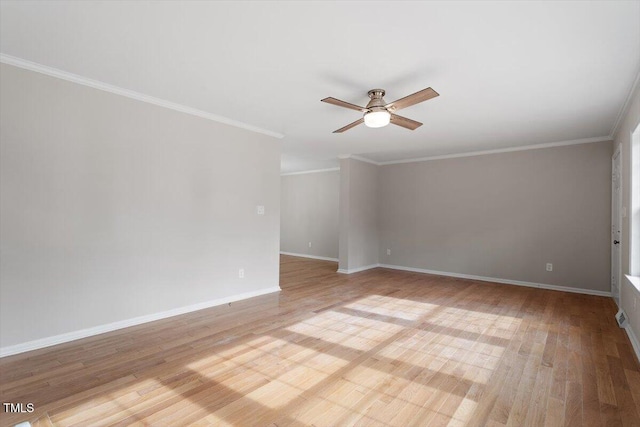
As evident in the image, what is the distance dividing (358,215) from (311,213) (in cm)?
208

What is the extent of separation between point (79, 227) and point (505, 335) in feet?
13.6

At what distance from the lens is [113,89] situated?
3021mm

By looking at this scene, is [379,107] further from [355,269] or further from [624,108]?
[355,269]

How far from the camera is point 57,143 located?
271 centimetres

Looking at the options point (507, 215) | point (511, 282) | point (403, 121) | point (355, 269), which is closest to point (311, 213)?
point (355, 269)

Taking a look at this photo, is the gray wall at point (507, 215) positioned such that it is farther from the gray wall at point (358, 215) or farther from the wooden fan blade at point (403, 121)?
the wooden fan blade at point (403, 121)

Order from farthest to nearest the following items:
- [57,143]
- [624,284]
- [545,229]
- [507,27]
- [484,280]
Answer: [484,280]
[545,229]
[624,284]
[57,143]
[507,27]

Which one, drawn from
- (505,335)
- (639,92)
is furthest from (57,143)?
(639,92)

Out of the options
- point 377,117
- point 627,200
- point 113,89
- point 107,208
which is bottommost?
point 107,208

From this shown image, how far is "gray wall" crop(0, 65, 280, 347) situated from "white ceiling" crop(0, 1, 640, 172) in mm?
370

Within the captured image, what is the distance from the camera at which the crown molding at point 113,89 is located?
98.8 inches

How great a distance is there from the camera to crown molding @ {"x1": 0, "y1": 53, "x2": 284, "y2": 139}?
251 cm

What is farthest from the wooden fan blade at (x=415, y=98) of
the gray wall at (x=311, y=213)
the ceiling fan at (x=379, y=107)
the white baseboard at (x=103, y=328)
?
the gray wall at (x=311, y=213)

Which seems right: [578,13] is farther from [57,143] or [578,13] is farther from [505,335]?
[57,143]
